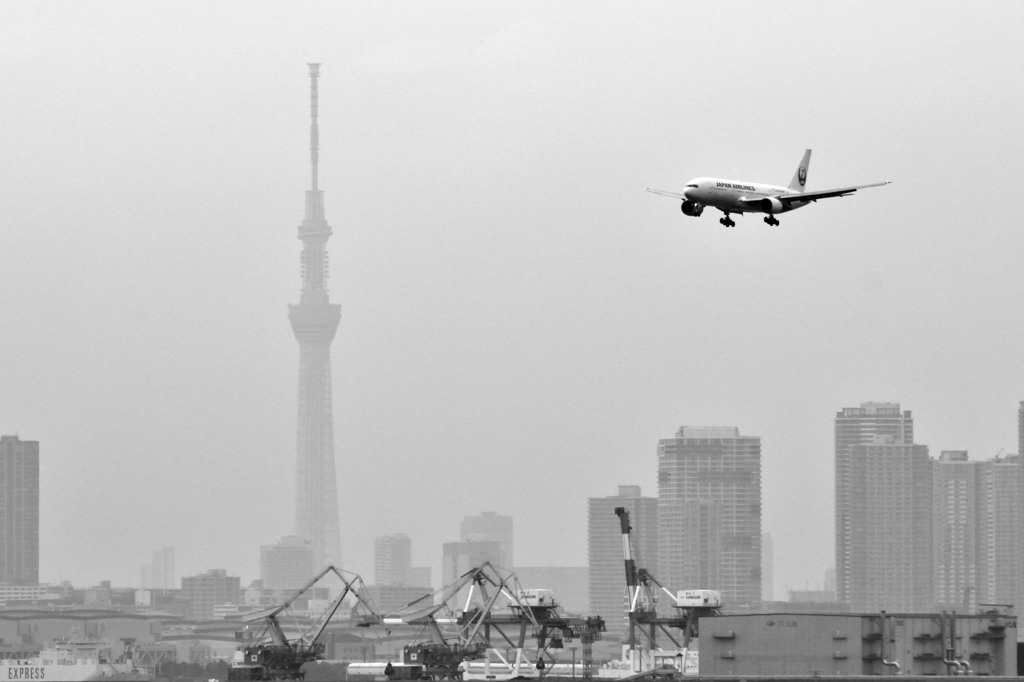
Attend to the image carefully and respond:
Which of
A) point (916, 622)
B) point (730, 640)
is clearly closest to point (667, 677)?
point (730, 640)

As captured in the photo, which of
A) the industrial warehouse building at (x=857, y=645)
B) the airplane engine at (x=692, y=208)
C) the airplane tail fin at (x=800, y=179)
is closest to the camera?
the industrial warehouse building at (x=857, y=645)

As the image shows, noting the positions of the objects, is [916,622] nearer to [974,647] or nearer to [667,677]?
[974,647]

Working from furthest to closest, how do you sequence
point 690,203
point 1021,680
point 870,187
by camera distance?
point 690,203, point 870,187, point 1021,680

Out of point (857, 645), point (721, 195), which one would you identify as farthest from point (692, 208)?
point (857, 645)

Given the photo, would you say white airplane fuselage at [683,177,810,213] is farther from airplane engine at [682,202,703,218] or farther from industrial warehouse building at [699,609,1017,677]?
industrial warehouse building at [699,609,1017,677]

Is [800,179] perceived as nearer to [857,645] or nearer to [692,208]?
[692,208]

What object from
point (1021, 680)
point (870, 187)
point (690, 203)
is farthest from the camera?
point (690, 203)

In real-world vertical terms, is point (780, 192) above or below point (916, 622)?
above

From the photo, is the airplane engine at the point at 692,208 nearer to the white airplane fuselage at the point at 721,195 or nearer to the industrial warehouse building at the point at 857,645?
the white airplane fuselage at the point at 721,195
